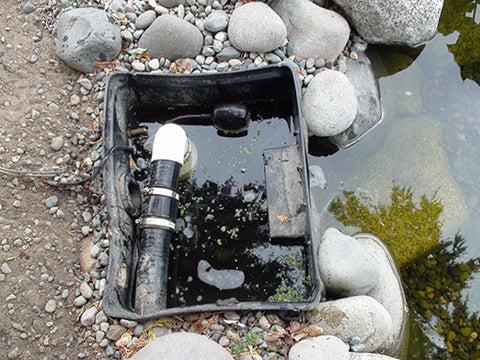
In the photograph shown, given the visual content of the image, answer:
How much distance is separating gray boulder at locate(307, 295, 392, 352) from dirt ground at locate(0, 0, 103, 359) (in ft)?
6.57

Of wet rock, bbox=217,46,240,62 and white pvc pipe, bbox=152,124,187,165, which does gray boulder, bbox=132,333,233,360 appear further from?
wet rock, bbox=217,46,240,62

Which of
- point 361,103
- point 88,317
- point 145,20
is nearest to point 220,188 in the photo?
point 88,317

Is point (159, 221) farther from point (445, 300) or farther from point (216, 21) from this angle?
point (445, 300)

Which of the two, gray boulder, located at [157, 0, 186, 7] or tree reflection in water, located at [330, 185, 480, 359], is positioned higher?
gray boulder, located at [157, 0, 186, 7]

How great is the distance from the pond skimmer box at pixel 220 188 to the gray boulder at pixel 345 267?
209mm

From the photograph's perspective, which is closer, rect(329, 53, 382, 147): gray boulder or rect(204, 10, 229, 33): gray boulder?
rect(204, 10, 229, 33): gray boulder

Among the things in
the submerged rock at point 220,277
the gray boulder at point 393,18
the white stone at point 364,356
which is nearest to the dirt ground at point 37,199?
the submerged rock at point 220,277

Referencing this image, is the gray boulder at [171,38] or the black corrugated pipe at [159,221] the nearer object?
the black corrugated pipe at [159,221]

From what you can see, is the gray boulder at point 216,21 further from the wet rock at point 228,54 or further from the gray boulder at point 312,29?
the gray boulder at point 312,29

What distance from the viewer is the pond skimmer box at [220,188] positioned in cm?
325

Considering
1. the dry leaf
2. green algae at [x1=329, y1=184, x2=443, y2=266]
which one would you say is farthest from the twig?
green algae at [x1=329, y1=184, x2=443, y2=266]

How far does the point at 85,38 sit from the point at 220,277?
2959 millimetres

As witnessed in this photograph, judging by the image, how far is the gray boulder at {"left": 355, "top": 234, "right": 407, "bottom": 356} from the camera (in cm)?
350

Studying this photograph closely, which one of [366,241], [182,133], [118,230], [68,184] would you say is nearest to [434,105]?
[366,241]
